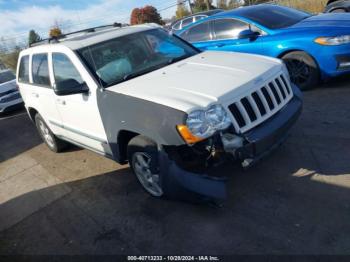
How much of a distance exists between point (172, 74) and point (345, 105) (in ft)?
9.61

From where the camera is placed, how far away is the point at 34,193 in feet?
15.8

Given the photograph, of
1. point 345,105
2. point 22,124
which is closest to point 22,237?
point 345,105

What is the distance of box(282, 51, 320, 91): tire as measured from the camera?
226 inches

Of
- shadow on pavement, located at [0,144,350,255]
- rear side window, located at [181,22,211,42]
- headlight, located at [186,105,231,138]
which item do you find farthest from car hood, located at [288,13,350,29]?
headlight, located at [186,105,231,138]

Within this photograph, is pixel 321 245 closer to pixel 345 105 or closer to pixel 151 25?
pixel 345 105

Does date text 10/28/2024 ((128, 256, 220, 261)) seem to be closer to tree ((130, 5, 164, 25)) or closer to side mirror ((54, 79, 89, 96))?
side mirror ((54, 79, 89, 96))

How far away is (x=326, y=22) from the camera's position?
227 inches

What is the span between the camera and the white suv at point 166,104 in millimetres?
3070

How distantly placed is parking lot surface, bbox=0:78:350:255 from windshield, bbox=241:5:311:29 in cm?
191

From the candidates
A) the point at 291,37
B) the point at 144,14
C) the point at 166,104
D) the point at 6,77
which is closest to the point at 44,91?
the point at 166,104

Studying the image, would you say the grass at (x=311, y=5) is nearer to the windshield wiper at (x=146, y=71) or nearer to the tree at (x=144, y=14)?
the windshield wiper at (x=146, y=71)

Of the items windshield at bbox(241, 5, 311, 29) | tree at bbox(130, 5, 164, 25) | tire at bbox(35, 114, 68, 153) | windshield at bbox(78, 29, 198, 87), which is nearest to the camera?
windshield at bbox(78, 29, 198, 87)

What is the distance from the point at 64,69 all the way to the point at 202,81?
6.38 feet

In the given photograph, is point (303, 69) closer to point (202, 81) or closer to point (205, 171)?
point (202, 81)
